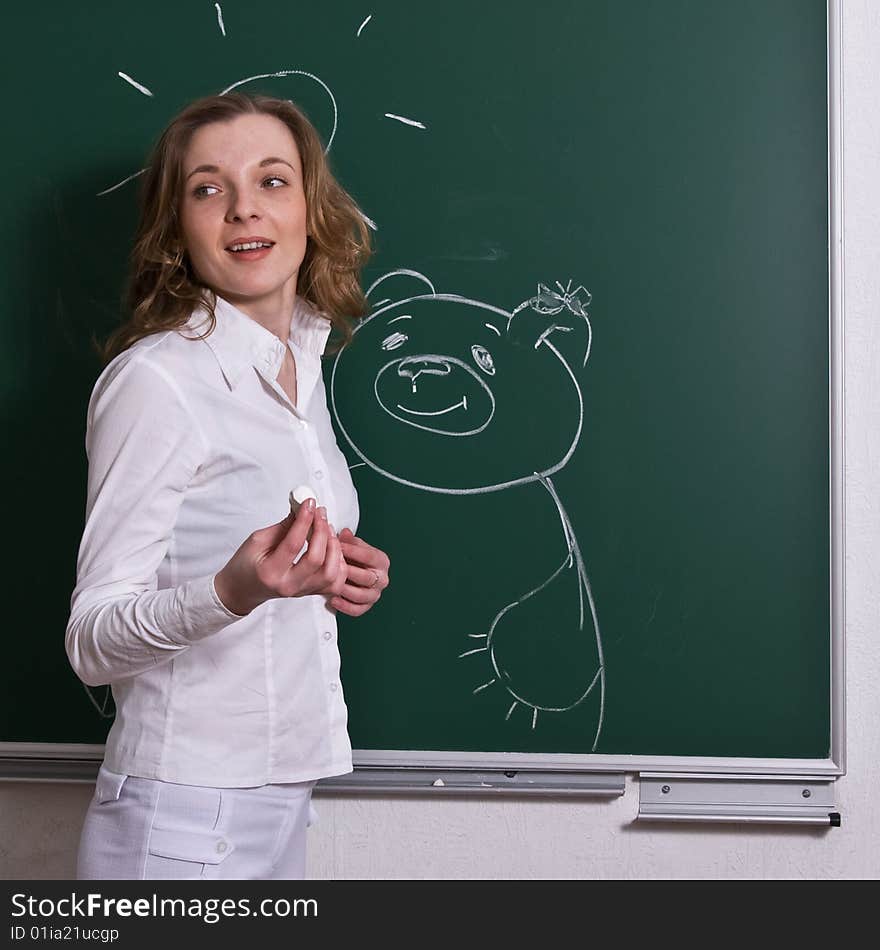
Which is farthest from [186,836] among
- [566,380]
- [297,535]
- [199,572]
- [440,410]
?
[566,380]

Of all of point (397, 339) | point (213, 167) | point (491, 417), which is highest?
point (213, 167)

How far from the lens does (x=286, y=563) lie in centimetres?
99

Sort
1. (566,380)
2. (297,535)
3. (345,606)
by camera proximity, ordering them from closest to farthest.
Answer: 1. (297,535)
2. (345,606)
3. (566,380)

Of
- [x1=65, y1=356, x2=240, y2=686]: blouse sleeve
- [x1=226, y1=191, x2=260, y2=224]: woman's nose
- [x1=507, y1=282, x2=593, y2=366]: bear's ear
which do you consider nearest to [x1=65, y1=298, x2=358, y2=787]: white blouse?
[x1=65, y1=356, x2=240, y2=686]: blouse sleeve

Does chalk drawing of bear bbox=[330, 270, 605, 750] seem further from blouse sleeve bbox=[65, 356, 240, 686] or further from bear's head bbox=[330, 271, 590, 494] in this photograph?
blouse sleeve bbox=[65, 356, 240, 686]

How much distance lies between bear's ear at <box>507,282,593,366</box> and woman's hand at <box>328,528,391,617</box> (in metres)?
0.53

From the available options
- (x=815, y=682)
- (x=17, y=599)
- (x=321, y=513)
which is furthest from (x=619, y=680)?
(x=17, y=599)

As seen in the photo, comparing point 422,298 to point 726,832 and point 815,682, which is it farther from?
point 726,832

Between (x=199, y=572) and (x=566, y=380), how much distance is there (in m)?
0.74

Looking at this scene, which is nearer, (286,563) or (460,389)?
(286,563)

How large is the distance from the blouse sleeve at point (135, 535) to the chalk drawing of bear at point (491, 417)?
0.59 metres

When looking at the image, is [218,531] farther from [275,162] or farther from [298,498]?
[275,162]

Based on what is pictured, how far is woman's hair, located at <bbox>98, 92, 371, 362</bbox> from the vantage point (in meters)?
1.29

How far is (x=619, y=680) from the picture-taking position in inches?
66.1
